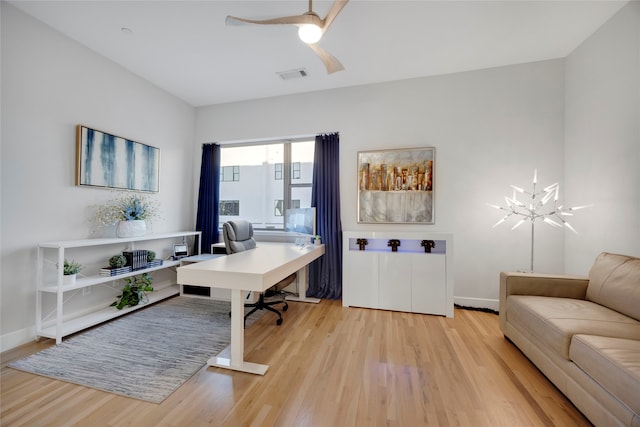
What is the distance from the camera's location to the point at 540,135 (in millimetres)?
2895

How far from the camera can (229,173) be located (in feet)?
13.8

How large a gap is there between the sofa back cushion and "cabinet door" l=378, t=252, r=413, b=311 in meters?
1.48

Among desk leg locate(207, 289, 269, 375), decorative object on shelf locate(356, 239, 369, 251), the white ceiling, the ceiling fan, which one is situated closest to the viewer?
the ceiling fan

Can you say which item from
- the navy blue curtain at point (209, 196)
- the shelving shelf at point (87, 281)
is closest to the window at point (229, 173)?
the navy blue curtain at point (209, 196)

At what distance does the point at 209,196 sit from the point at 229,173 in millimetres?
507

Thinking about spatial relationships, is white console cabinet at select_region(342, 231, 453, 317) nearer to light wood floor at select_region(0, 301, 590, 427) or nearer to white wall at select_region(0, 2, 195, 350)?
light wood floor at select_region(0, 301, 590, 427)

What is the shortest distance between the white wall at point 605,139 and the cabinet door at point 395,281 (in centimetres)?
172

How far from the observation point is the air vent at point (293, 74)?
3.09 m

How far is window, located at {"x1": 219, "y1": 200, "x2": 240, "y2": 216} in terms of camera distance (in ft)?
13.8

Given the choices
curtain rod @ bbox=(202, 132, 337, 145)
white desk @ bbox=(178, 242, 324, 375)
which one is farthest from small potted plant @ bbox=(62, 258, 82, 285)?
curtain rod @ bbox=(202, 132, 337, 145)

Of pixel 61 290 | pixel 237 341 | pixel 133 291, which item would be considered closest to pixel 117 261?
pixel 133 291

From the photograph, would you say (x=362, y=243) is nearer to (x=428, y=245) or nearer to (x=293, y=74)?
(x=428, y=245)

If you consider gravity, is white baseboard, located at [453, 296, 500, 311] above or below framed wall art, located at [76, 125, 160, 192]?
below

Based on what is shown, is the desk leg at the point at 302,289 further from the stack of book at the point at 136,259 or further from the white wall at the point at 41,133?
the white wall at the point at 41,133
